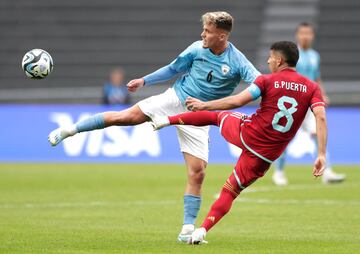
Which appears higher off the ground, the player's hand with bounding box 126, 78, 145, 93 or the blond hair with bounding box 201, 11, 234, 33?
the blond hair with bounding box 201, 11, 234, 33

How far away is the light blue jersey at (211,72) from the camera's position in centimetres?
1002

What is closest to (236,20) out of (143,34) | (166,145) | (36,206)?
(143,34)

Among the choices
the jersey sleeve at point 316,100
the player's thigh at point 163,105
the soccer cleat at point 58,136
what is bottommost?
the soccer cleat at point 58,136

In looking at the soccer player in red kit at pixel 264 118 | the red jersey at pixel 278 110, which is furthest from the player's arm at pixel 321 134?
the red jersey at pixel 278 110

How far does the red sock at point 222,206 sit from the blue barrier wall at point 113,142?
11916 millimetres

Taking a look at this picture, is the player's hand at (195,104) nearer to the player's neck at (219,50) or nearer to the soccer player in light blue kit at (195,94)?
the soccer player in light blue kit at (195,94)

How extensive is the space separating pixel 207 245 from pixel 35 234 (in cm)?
199

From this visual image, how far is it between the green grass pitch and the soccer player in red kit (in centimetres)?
67

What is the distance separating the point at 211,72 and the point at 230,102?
0.97m

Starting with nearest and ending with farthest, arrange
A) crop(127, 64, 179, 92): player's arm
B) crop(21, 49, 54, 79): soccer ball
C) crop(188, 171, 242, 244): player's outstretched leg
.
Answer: crop(188, 171, 242, 244): player's outstretched leg < crop(127, 64, 179, 92): player's arm < crop(21, 49, 54, 79): soccer ball

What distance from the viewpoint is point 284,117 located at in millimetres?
9422

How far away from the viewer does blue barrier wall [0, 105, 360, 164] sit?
2184cm

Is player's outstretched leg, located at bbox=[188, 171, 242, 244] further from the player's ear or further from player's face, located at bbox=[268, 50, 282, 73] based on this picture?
the player's ear

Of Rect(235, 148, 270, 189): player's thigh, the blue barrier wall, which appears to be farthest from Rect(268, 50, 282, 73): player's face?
the blue barrier wall
